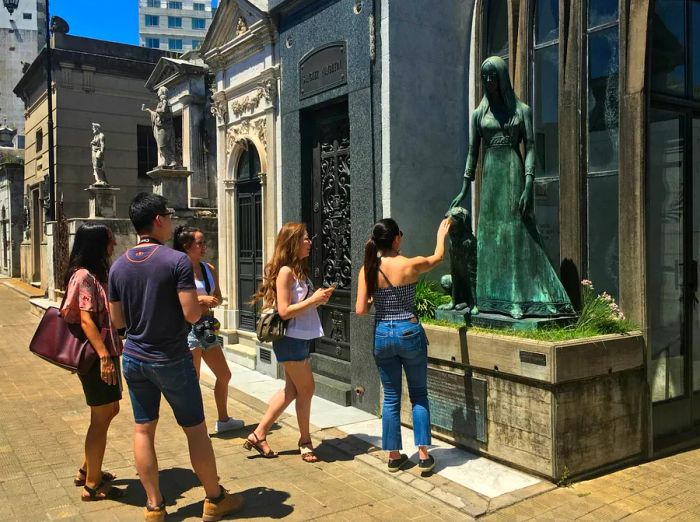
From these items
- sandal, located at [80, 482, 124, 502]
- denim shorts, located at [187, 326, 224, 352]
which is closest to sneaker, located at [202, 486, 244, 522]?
sandal, located at [80, 482, 124, 502]

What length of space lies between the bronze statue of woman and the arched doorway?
184 inches

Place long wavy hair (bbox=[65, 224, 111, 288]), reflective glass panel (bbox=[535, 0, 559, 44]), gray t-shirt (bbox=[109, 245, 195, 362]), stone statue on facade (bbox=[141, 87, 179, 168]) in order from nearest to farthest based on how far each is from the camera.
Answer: gray t-shirt (bbox=[109, 245, 195, 362]) < long wavy hair (bbox=[65, 224, 111, 288]) < reflective glass panel (bbox=[535, 0, 559, 44]) < stone statue on facade (bbox=[141, 87, 179, 168])

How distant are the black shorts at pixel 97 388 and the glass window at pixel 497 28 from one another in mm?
4965

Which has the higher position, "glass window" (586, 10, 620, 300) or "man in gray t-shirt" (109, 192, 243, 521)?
"glass window" (586, 10, 620, 300)

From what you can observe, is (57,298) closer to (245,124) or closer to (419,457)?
(245,124)

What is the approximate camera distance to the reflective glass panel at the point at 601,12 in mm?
5535

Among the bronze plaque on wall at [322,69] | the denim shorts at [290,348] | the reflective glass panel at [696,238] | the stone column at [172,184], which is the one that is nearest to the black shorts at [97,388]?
the denim shorts at [290,348]

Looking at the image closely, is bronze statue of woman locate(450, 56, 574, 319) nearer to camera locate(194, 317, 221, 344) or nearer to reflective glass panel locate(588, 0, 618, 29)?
reflective glass panel locate(588, 0, 618, 29)

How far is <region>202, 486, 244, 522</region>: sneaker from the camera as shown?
3.90 meters

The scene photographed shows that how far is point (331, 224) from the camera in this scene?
7469mm

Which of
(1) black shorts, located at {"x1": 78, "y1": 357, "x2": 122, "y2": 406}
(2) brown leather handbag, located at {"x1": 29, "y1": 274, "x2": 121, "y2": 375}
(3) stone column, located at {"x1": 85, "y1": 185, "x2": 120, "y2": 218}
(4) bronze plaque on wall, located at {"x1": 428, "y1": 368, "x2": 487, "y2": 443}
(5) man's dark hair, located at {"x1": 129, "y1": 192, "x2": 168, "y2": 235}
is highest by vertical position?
(3) stone column, located at {"x1": 85, "y1": 185, "x2": 120, "y2": 218}

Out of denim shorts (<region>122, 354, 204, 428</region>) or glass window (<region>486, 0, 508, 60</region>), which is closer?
denim shorts (<region>122, 354, 204, 428</region>)

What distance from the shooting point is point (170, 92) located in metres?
13.2

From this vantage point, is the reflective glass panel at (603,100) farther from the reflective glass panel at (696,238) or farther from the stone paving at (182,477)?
the stone paving at (182,477)
